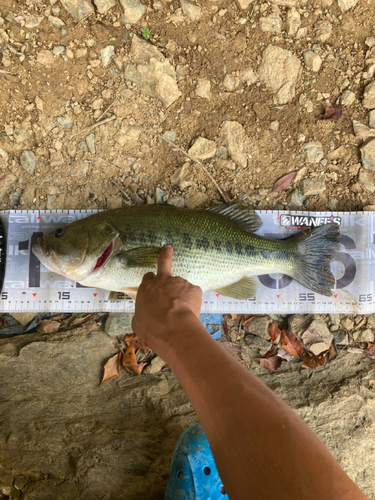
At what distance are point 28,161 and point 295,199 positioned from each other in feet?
8.88

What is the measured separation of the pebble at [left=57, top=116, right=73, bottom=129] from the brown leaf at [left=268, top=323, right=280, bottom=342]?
284cm

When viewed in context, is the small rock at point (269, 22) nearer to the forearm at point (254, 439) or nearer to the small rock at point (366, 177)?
the small rock at point (366, 177)

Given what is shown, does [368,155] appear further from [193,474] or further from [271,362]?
[193,474]

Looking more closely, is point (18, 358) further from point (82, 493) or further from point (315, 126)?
point (315, 126)

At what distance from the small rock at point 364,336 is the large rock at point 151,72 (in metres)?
3.04

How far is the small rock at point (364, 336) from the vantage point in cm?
338

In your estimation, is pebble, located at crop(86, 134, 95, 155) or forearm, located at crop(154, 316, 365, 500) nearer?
forearm, located at crop(154, 316, 365, 500)

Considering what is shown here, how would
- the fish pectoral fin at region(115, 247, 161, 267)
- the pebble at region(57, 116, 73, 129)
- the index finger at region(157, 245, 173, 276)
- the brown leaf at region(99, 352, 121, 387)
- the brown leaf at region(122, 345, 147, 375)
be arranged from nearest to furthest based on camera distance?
the index finger at region(157, 245, 173, 276) → the fish pectoral fin at region(115, 247, 161, 267) → the brown leaf at region(99, 352, 121, 387) → the brown leaf at region(122, 345, 147, 375) → the pebble at region(57, 116, 73, 129)

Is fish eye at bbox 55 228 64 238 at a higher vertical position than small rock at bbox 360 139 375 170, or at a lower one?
lower

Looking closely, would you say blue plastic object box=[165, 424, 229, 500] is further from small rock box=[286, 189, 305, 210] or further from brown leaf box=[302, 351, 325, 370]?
small rock box=[286, 189, 305, 210]

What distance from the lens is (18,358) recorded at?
117 inches

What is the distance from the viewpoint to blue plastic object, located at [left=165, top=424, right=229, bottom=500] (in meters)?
2.27

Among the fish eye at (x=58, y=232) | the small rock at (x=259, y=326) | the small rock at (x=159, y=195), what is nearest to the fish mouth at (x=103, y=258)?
the fish eye at (x=58, y=232)

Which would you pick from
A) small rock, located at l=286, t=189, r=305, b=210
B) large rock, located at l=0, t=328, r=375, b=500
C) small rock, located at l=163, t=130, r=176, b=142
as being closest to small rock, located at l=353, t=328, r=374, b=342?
large rock, located at l=0, t=328, r=375, b=500
